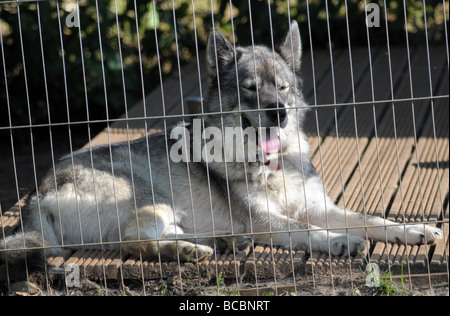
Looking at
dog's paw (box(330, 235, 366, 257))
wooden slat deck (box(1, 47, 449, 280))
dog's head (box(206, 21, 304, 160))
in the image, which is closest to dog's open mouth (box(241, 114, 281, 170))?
dog's head (box(206, 21, 304, 160))

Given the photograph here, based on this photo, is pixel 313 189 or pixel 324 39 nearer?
pixel 313 189

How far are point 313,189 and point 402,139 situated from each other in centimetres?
151

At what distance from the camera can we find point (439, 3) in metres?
7.01

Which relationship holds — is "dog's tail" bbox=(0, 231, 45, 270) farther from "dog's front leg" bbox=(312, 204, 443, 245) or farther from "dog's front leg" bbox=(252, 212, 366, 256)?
"dog's front leg" bbox=(312, 204, 443, 245)

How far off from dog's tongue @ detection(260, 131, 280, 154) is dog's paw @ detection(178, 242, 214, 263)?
83cm

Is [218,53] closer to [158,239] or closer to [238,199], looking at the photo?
[238,199]

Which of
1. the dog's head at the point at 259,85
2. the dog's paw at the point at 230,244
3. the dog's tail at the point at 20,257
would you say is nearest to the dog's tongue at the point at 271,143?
the dog's head at the point at 259,85

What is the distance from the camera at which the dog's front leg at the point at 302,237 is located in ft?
12.6

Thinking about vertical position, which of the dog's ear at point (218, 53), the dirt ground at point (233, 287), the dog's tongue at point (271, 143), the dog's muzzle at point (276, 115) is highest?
the dog's ear at point (218, 53)

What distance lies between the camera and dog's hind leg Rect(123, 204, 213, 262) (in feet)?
12.6

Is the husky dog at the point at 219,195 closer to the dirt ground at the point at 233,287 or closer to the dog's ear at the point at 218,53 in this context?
the dog's ear at the point at 218,53

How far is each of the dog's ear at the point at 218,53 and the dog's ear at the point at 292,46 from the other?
1.21 feet
